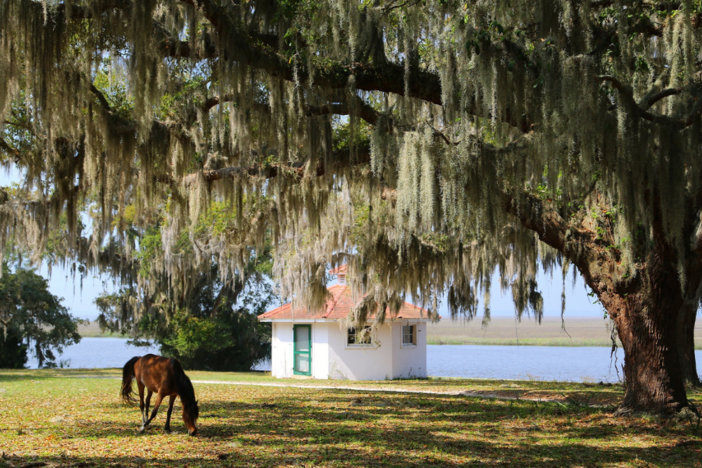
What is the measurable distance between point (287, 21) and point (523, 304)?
454 inches

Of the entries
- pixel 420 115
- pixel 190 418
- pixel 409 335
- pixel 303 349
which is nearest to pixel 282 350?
pixel 303 349

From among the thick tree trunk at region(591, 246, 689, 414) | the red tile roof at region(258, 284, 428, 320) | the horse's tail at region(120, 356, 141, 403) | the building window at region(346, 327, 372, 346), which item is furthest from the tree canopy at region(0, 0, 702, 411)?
the red tile roof at region(258, 284, 428, 320)

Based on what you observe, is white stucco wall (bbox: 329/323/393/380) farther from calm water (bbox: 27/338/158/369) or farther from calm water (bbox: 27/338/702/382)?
calm water (bbox: 27/338/158/369)

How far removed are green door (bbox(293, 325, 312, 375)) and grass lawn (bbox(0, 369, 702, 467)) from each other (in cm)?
904

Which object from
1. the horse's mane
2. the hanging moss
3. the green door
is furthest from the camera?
the green door

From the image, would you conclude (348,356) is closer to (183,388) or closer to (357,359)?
(357,359)

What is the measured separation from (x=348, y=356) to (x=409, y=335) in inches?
95.4

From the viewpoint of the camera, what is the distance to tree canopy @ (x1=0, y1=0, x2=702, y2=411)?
640 cm

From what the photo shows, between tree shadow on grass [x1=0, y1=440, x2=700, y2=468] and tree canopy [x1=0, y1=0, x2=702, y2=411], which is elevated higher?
tree canopy [x1=0, y1=0, x2=702, y2=411]

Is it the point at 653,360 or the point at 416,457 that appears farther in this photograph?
the point at 653,360

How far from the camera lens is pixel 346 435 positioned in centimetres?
645

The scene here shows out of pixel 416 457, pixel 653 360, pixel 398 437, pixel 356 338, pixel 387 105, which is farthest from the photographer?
pixel 356 338

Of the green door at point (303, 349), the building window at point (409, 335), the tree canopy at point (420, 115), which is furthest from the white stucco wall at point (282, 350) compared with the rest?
the tree canopy at point (420, 115)

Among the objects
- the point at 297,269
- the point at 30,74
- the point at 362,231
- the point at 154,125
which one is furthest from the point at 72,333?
the point at 30,74
